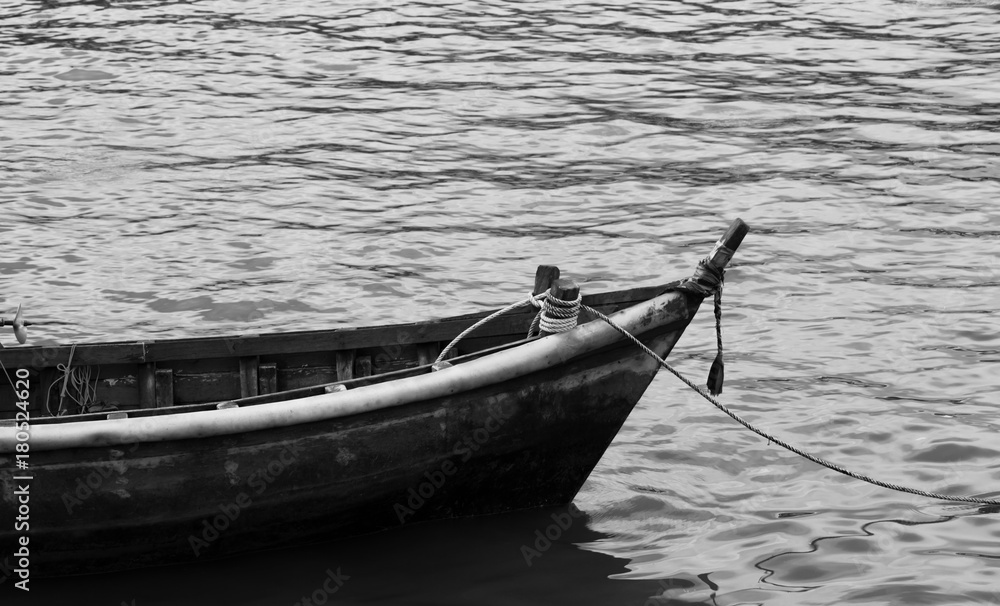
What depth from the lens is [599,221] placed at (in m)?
12.5

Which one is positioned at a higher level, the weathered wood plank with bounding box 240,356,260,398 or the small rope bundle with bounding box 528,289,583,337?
the small rope bundle with bounding box 528,289,583,337

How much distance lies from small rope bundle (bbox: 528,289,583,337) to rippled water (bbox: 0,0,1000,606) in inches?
53.7

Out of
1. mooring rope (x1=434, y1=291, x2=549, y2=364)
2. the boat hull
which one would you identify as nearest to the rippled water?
the boat hull

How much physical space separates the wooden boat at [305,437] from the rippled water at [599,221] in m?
0.26

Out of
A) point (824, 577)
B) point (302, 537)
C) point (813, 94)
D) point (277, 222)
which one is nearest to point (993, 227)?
point (813, 94)

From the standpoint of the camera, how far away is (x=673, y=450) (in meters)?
8.39

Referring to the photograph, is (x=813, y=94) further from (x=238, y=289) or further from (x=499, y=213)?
(x=238, y=289)

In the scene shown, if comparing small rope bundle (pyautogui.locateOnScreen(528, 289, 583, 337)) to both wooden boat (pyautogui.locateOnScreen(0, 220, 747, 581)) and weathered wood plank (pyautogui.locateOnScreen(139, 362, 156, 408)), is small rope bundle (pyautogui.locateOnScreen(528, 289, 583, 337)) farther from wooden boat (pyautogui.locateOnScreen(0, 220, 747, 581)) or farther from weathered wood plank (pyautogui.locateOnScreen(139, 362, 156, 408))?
weathered wood plank (pyautogui.locateOnScreen(139, 362, 156, 408))

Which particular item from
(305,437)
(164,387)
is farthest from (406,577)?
(164,387)

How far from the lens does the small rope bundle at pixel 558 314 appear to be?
22.1ft

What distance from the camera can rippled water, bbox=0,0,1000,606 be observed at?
711cm

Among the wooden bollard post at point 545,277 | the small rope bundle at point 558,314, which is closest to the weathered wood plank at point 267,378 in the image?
the wooden bollard post at point 545,277

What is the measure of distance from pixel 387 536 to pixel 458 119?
9.19m

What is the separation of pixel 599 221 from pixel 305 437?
255 inches
